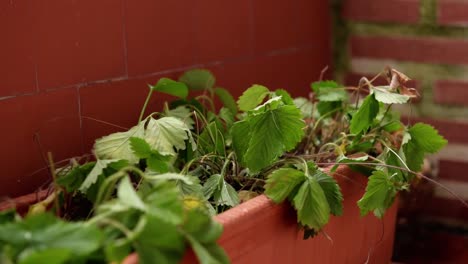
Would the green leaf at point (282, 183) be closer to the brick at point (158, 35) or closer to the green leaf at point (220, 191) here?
the green leaf at point (220, 191)

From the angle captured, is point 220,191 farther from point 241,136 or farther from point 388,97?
point 388,97

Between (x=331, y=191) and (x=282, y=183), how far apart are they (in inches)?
3.5

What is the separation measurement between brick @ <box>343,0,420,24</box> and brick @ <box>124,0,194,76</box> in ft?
2.04

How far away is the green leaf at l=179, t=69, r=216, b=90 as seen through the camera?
124 cm

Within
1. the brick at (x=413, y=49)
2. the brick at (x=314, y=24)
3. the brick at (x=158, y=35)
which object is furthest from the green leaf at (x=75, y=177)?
the brick at (x=413, y=49)

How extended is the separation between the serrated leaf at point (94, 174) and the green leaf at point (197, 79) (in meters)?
0.38

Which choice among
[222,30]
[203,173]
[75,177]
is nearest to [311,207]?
[203,173]

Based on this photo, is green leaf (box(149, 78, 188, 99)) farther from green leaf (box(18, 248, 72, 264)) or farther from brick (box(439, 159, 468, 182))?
brick (box(439, 159, 468, 182))

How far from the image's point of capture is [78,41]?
107cm

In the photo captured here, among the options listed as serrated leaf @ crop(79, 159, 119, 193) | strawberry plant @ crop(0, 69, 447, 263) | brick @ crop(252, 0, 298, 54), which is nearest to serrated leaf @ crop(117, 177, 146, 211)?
strawberry plant @ crop(0, 69, 447, 263)

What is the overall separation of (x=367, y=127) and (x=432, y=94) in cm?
68

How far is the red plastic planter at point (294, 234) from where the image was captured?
0.84 metres

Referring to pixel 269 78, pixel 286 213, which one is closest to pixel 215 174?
pixel 286 213

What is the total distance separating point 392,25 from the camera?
176 cm
